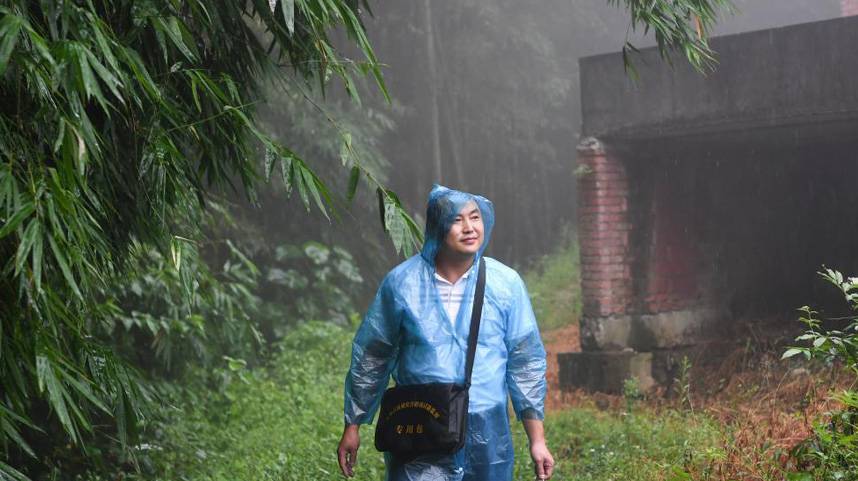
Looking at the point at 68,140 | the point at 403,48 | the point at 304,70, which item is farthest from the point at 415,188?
the point at 68,140

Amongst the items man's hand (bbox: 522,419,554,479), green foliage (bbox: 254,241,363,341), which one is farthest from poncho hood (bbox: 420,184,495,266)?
green foliage (bbox: 254,241,363,341)

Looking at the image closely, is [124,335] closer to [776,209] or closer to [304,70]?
[304,70]

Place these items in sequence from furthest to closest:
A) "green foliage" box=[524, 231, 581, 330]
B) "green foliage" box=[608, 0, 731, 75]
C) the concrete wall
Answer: "green foliage" box=[524, 231, 581, 330]
the concrete wall
"green foliage" box=[608, 0, 731, 75]

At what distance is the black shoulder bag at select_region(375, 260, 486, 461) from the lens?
4230 mm

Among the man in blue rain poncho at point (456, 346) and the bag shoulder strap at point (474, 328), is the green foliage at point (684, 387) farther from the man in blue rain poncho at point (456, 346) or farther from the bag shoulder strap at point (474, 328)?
the bag shoulder strap at point (474, 328)

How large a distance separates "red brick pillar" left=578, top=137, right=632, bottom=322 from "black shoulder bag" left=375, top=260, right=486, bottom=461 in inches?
248

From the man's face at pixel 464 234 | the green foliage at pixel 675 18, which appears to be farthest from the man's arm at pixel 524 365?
the green foliage at pixel 675 18

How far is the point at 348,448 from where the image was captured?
179 inches

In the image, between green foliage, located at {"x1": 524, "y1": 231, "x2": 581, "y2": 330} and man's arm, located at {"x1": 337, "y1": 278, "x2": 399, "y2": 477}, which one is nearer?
man's arm, located at {"x1": 337, "y1": 278, "x2": 399, "y2": 477}

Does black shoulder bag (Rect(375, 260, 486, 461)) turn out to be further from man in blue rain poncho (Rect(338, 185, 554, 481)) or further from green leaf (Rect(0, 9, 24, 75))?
green leaf (Rect(0, 9, 24, 75))

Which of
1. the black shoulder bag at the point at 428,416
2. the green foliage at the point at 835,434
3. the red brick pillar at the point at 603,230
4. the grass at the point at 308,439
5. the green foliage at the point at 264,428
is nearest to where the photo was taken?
the black shoulder bag at the point at 428,416

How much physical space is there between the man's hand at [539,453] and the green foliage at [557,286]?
41.0ft

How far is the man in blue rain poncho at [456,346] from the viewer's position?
14.3 ft

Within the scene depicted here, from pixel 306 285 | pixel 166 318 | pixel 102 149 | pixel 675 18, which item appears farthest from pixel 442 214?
pixel 306 285
